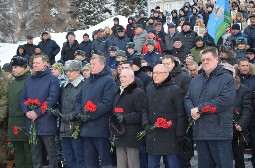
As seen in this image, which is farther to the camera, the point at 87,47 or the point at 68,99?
the point at 87,47

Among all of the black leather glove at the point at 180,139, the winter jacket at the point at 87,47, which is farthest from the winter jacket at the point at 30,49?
the black leather glove at the point at 180,139

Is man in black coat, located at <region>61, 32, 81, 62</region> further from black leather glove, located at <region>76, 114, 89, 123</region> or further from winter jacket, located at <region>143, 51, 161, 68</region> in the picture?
black leather glove, located at <region>76, 114, 89, 123</region>

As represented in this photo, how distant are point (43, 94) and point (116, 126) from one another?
1592 millimetres

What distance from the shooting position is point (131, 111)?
689 centimetres

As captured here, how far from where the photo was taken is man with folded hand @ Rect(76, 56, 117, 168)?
23.3 feet

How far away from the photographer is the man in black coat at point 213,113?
5910 mm

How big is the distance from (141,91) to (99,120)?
846 mm

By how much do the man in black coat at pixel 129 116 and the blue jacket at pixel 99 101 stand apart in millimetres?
Answer: 202

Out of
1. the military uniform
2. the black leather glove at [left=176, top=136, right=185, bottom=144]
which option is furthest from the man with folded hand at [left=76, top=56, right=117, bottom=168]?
the military uniform

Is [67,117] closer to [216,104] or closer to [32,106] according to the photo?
[32,106]

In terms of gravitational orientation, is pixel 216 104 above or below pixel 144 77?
below

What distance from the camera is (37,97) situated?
7.59 meters

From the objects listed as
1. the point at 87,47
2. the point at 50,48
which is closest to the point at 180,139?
the point at 50,48

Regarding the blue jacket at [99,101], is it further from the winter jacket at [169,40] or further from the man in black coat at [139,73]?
the winter jacket at [169,40]
